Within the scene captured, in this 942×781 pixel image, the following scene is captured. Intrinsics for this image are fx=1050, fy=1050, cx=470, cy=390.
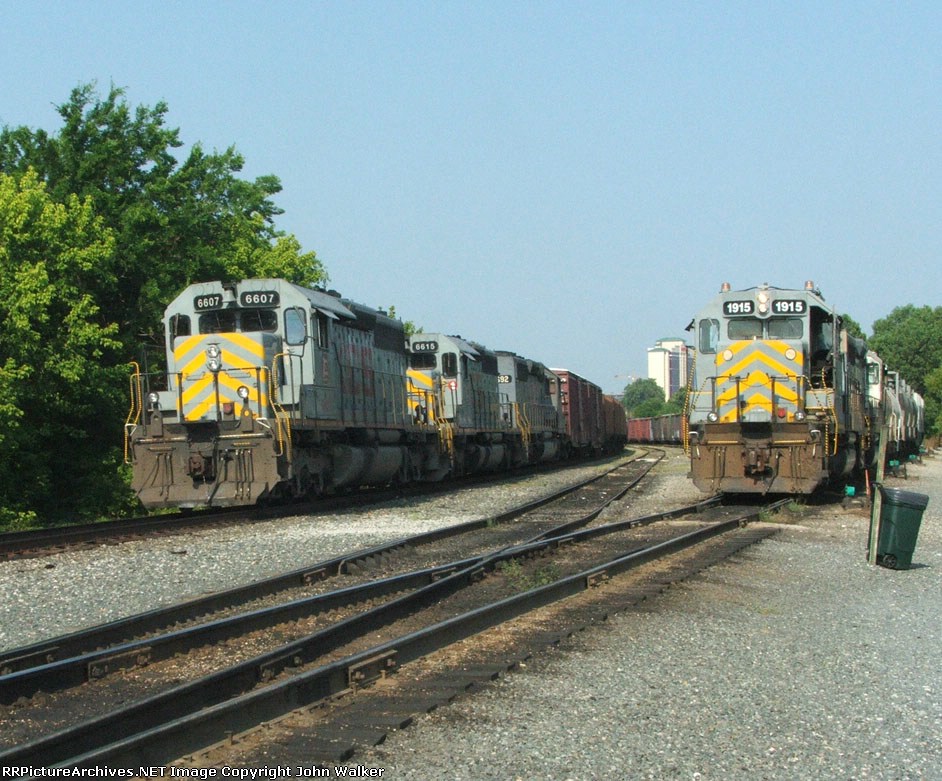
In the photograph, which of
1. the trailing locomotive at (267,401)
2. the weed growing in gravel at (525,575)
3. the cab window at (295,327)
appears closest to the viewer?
the weed growing in gravel at (525,575)

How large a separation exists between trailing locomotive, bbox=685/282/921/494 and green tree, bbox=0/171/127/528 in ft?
49.0

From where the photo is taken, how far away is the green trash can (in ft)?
35.3

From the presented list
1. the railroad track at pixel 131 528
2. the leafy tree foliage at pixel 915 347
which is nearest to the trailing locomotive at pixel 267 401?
the railroad track at pixel 131 528

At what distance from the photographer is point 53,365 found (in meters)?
25.6

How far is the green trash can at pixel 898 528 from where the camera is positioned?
1077 cm

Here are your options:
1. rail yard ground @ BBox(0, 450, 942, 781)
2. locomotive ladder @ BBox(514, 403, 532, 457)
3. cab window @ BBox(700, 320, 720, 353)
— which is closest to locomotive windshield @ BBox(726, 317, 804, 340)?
cab window @ BBox(700, 320, 720, 353)

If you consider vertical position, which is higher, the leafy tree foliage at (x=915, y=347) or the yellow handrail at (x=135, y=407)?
the leafy tree foliage at (x=915, y=347)

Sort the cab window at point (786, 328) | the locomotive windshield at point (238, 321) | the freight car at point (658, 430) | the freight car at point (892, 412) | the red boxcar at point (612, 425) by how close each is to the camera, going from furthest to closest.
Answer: the freight car at point (658, 430) → the red boxcar at point (612, 425) → the freight car at point (892, 412) → the cab window at point (786, 328) → the locomotive windshield at point (238, 321)

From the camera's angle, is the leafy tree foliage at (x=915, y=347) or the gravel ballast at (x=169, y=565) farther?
the leafy tree foliage at (x=915, y=347)

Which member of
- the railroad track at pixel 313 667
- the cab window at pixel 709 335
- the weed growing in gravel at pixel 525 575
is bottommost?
the weed growing in gravel at pixel 525 575

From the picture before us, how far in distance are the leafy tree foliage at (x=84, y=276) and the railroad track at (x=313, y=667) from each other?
56.1ft

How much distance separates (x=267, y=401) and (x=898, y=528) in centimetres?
924

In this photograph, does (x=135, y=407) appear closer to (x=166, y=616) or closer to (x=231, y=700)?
(x=166, y=616)

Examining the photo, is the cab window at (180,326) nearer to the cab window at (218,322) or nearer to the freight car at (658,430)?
the cab window at (218,322)
